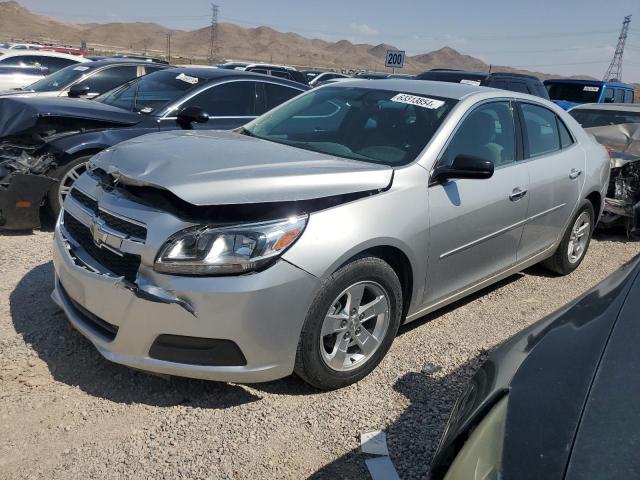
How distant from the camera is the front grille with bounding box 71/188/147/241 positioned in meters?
2.70

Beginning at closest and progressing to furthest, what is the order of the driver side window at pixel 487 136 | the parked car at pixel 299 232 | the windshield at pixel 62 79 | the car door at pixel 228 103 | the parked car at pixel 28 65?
the parked car at pixel 299 232 → the driver side window at pixel 487 136 → the car door at pixel 228 103 → the windshield at pixel 62 79 → the parked car at pixel 28 65

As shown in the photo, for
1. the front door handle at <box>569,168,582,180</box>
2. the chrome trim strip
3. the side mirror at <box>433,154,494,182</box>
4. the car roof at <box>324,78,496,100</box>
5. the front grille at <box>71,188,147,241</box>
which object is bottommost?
the chrome trim strip

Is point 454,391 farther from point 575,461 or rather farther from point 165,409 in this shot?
point 575,461

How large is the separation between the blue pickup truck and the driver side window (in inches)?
450

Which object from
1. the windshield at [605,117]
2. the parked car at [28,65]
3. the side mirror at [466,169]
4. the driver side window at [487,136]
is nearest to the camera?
the side mirror at [466,169]

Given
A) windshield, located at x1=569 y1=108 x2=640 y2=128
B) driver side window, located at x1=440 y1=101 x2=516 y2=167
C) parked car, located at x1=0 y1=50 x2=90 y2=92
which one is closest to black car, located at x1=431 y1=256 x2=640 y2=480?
driver side window, located at x1=440 y1=101 x2=516 y2=167

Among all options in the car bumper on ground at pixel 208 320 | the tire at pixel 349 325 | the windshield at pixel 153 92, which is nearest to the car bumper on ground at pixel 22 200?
the windshield at pixel 153 92

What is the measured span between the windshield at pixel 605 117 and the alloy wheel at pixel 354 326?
278 inches

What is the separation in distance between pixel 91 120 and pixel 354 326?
13.0 ft

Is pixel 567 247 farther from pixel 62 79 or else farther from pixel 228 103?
pixel 62 79

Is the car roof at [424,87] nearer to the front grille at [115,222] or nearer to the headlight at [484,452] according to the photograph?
the front grille at [115,222]

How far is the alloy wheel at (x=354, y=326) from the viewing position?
2.96m

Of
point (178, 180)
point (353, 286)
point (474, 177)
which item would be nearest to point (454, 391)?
point (353, 286)

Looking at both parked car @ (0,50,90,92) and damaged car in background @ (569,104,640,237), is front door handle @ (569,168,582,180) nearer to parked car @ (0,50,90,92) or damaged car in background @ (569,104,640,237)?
damaged car in background @ (569,104,640,237)
